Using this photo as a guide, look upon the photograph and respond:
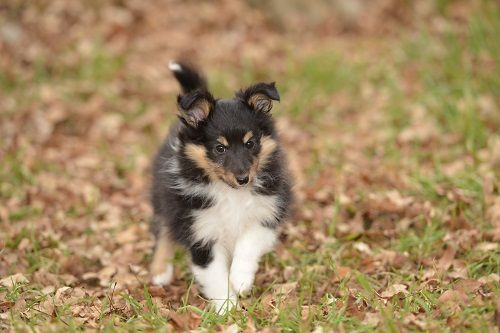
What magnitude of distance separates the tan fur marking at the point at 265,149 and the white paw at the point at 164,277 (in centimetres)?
136

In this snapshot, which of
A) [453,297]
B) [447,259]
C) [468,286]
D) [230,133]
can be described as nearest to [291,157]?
[447,259]

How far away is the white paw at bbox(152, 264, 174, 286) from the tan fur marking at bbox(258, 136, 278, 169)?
1.36m

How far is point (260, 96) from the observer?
4.59 metres

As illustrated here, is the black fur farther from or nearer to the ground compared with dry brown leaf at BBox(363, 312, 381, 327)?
farther from the ground

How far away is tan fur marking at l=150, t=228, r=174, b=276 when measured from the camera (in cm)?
532

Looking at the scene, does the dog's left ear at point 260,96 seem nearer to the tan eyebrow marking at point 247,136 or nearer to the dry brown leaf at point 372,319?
the tan eyebrow marking at point 247,136

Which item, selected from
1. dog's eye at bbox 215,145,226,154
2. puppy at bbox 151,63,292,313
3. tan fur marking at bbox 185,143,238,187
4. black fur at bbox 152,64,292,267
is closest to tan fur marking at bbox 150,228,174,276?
black fur at bbox 152,64,292,267

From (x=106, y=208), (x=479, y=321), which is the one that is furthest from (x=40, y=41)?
(x=479, y=321)

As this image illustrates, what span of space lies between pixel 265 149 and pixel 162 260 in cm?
144

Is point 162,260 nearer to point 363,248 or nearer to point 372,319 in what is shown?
point 363,248

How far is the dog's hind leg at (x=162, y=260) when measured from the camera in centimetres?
527

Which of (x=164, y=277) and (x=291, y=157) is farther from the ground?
(x=164, y=277)

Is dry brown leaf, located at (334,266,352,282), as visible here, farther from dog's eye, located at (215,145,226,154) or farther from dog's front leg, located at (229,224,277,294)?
dog's eye, located at (215,145,226,154)

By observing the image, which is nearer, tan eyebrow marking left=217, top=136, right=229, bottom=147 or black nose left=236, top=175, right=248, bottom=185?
black nose left=236, top=175, right=248, bottom=185
